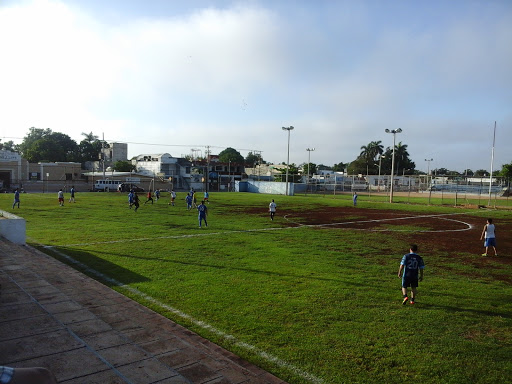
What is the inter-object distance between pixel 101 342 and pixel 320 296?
5.04 metres

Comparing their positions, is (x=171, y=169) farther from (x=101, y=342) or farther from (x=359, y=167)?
(x=101, y=342)

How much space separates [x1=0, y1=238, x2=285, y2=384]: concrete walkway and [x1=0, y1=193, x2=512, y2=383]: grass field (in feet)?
1.64

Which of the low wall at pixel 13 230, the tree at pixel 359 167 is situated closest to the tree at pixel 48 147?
the tree at pixel 359 167

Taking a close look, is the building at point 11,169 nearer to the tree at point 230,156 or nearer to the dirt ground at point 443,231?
the dirt ground at point 443,231

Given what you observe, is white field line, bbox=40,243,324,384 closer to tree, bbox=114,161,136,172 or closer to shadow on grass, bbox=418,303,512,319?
shadow on grass, bbox=418,303,512,319

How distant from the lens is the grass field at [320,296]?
598 cm

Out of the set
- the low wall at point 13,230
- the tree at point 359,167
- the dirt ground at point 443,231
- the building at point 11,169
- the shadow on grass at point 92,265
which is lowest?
the shadow on grass at point 92,265

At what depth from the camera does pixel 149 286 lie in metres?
9.67

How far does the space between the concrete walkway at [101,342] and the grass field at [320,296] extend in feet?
1.64

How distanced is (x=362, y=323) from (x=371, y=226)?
54.8 feet

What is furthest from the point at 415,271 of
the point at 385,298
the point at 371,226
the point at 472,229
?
the point at 472,229

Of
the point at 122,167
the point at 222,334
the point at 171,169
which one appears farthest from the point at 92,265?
the point at 122,167

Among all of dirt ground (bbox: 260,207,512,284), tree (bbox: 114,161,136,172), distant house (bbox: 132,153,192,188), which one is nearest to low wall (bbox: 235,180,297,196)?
distant house (bbox: 132,153,192,188)

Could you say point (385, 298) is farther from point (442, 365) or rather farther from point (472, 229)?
point (472, 229)
